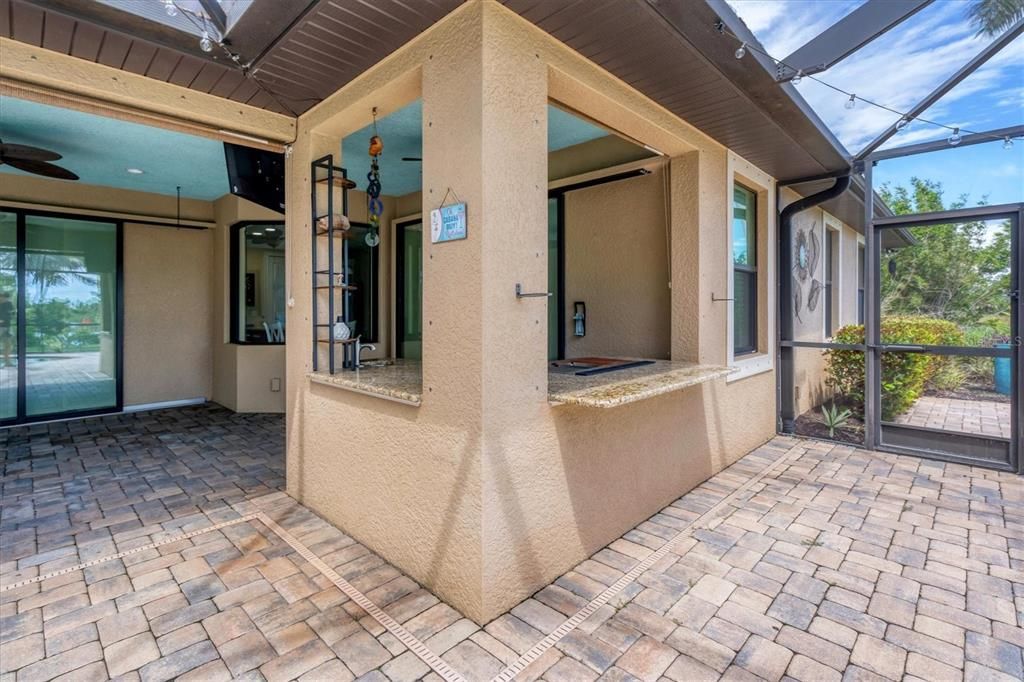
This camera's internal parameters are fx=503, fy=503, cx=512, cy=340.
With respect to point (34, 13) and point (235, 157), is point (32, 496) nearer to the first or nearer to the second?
point (235, 157)

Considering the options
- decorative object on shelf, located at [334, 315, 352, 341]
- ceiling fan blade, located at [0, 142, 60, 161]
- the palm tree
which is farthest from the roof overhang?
ceiling fan blade, located at [0, 142, 60, 161]

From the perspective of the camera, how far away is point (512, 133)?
2172mm

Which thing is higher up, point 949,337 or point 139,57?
point 139,57

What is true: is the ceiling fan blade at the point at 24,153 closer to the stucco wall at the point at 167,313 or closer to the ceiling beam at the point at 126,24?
the ceiling beam at the point at 126,24

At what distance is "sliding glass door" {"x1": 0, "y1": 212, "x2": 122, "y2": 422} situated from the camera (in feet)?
18.2

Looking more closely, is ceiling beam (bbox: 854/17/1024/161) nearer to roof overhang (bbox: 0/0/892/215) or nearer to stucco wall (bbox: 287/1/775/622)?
roof overhang (bbox: 0/0/892/215)

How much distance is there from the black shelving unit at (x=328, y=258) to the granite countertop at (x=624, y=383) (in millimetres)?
1387

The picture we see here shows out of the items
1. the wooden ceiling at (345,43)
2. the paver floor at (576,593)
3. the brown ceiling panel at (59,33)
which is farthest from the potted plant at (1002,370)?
the brown ceiling panel at (59,33)

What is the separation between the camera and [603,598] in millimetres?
2277

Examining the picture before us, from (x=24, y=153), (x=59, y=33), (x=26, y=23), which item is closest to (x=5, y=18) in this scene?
(x=26, y=23)

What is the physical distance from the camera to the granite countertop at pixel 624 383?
7.18 feet

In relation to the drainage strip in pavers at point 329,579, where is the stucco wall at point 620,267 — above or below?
above

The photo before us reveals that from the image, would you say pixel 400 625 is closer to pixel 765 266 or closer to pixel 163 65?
pixel 163 65

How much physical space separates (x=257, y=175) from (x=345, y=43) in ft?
5.24
